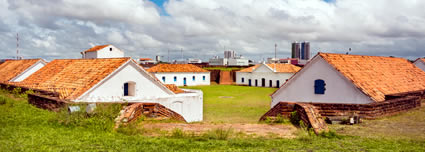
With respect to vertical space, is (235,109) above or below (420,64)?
below

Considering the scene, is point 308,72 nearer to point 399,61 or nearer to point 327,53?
point 327,53

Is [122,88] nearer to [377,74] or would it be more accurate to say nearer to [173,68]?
[377,74]

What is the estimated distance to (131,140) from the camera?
765cm

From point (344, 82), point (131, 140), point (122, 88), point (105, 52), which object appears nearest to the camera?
point (131, 140)

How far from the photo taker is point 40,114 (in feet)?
35.1

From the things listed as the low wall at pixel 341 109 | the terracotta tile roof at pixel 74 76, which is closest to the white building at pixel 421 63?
the low wall at pixel 341 109

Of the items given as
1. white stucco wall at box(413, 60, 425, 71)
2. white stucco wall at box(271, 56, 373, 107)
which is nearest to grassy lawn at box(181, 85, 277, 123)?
white stucco wall at box(271, 56, 373, 107)

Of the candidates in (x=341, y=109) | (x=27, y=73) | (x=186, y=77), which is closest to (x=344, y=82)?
(x=341, y=109)

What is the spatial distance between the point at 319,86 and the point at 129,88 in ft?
34.7

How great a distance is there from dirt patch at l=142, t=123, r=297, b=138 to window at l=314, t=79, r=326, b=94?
31.7ft

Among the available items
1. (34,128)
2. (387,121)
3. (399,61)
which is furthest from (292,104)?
(399,61)

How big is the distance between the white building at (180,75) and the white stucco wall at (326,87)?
106 feet

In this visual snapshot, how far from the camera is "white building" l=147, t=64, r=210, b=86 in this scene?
170 ft

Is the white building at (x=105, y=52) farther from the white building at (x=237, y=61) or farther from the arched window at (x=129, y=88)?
the white building at (x=237, y=61)
